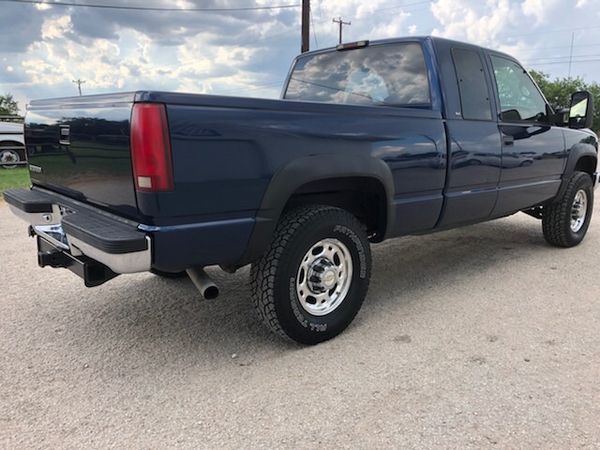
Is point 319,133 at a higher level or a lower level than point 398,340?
higher

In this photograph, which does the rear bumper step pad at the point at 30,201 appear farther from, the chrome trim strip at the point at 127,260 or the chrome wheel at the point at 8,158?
the chrome wheel at the point at 8,158

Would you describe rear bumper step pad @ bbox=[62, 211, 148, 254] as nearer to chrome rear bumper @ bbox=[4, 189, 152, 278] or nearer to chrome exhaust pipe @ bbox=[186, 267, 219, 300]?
chrome rear bumper @ bbox=[4, 189, 152, 278]

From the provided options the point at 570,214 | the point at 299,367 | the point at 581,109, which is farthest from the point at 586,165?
the point at 299,367

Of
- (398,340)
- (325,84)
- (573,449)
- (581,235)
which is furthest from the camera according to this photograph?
(581,235)

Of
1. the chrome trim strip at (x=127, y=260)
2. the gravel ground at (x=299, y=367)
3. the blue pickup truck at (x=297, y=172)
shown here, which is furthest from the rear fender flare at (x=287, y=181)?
the gravel ground at (x=299, y=367)

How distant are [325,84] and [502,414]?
3103 millimetres

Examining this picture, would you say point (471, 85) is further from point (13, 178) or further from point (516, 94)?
point (13, 178)

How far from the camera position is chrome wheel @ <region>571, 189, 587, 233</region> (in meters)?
5.71

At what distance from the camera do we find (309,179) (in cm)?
291

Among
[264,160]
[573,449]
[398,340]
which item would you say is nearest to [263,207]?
[264,160]

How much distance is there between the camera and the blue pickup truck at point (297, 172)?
2463mm

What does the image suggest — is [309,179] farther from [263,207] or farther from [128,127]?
[128,127]

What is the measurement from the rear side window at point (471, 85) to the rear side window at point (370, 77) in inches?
14.5

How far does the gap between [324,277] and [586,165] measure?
413 cm
